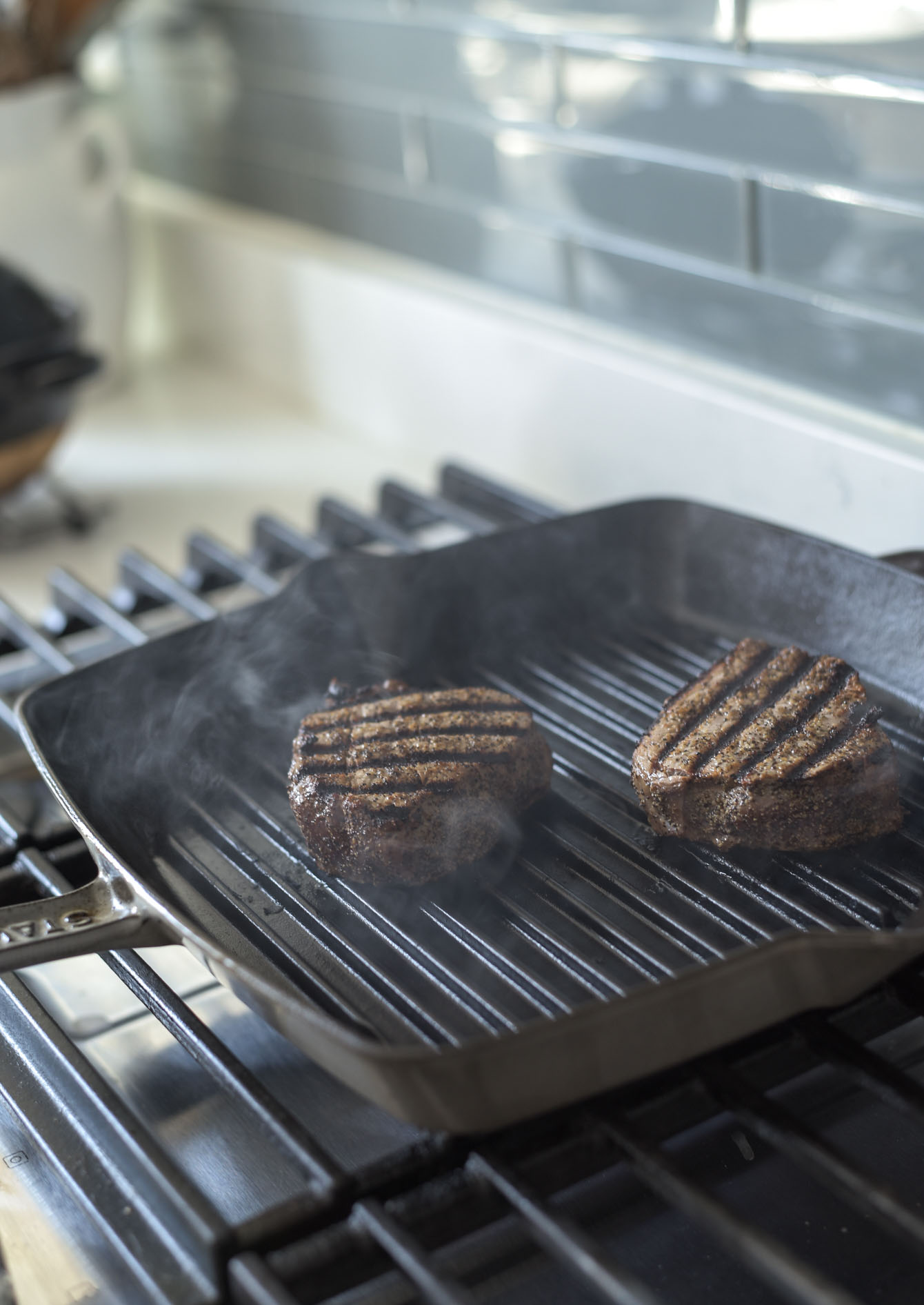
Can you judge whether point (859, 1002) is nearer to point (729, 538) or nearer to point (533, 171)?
point (729, 538)

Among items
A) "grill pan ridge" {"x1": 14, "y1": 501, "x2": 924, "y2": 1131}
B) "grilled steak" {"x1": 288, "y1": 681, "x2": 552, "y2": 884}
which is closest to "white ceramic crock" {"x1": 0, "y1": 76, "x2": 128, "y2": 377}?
"grill pan ridge" {"x1": 14, "y1": 501, "x2": 924, "y2": 1131}

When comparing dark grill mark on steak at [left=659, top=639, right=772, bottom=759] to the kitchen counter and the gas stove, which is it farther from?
the kitchen counter

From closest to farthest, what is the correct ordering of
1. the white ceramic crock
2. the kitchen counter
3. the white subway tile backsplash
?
the white subway tile backsplash → the kitchen counter → the white ceramic crock

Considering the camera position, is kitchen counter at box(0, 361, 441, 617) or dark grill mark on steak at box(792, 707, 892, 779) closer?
dark grill mark on steak at box(792, 707, 892, 779)

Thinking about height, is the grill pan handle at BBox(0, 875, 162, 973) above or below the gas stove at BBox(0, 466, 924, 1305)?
above

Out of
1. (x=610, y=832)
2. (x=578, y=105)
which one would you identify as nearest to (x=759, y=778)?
(x=610, y=832)

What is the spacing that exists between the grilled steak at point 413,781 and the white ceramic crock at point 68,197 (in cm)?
119

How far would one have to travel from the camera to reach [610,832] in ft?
3.18

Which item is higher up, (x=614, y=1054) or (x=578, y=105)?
(x=578, y=105)

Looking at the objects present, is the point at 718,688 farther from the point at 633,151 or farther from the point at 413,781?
the point at 633,151

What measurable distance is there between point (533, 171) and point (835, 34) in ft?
1.65

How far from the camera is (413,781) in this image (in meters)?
0.93

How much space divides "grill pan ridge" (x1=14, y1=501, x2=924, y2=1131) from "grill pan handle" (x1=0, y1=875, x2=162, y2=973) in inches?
0.4

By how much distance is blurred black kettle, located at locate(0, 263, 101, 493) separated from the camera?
66.0 inches
